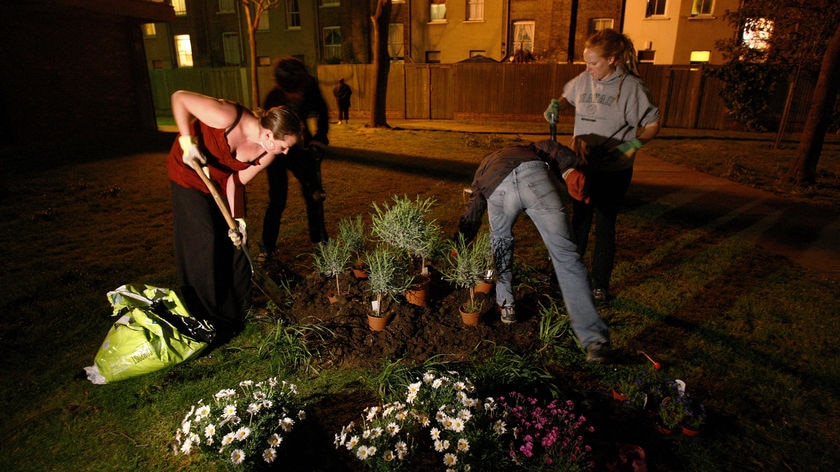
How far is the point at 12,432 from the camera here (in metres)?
2.54

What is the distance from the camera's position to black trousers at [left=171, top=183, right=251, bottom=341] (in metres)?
3.18

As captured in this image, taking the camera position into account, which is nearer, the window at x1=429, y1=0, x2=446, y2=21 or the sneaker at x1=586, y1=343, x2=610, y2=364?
the sneaker at x1=586, y1=343, x2=610, y2=364

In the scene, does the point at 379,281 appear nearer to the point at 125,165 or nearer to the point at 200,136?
the point at 200,136

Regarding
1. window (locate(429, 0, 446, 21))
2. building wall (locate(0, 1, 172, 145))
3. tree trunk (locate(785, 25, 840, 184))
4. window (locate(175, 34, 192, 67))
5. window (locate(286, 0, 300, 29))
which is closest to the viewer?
tree trunk (locate(785, 25, 840, 184))

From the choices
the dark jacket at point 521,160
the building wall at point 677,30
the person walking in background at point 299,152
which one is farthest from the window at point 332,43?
the dark jacket at point 521,160

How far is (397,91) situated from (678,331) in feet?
58.3

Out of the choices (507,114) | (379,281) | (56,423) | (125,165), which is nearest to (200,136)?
(379,281)

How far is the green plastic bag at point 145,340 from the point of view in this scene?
2.84 meters

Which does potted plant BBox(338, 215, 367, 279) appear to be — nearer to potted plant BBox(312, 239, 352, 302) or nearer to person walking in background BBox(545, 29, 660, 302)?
potted plant BBox(312, 239, 352, 302)

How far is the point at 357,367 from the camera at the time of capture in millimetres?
2941

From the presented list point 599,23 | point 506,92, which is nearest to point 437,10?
point 599,23

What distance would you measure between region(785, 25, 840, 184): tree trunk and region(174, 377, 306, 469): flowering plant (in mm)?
9087

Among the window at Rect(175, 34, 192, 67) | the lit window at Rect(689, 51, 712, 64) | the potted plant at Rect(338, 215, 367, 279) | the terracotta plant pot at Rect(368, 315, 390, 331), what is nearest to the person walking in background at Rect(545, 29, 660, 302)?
the terracotta plant pot at Rect(368, 315, 390, 331)

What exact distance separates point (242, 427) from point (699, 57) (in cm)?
2504
